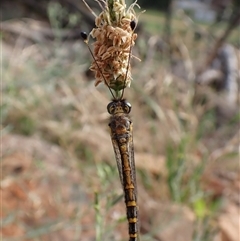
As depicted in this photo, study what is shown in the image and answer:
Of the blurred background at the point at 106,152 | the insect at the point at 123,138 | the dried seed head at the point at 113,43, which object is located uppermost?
the blurred background at the point at 106,152

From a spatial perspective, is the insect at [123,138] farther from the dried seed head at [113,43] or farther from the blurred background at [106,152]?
the blurred background at [106,152]

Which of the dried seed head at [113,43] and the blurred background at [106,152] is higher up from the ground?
the blurred background at [106,152]

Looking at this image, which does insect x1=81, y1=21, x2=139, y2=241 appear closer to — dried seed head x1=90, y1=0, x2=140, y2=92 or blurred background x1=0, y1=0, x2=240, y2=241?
dried seed head x1=90, y1=0, x2=140, y2=92

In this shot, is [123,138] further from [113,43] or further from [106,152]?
[106,152]

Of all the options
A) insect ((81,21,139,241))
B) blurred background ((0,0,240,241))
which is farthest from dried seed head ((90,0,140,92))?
blurred background ((0,0,240,241))

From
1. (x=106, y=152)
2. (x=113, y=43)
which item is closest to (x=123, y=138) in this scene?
(x=113, y=43)

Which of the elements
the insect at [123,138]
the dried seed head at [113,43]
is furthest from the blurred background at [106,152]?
the dried seed head at [113,43]

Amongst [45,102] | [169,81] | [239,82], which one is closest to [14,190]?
[45,102]

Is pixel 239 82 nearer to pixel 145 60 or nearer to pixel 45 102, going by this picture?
pixel 145 60
